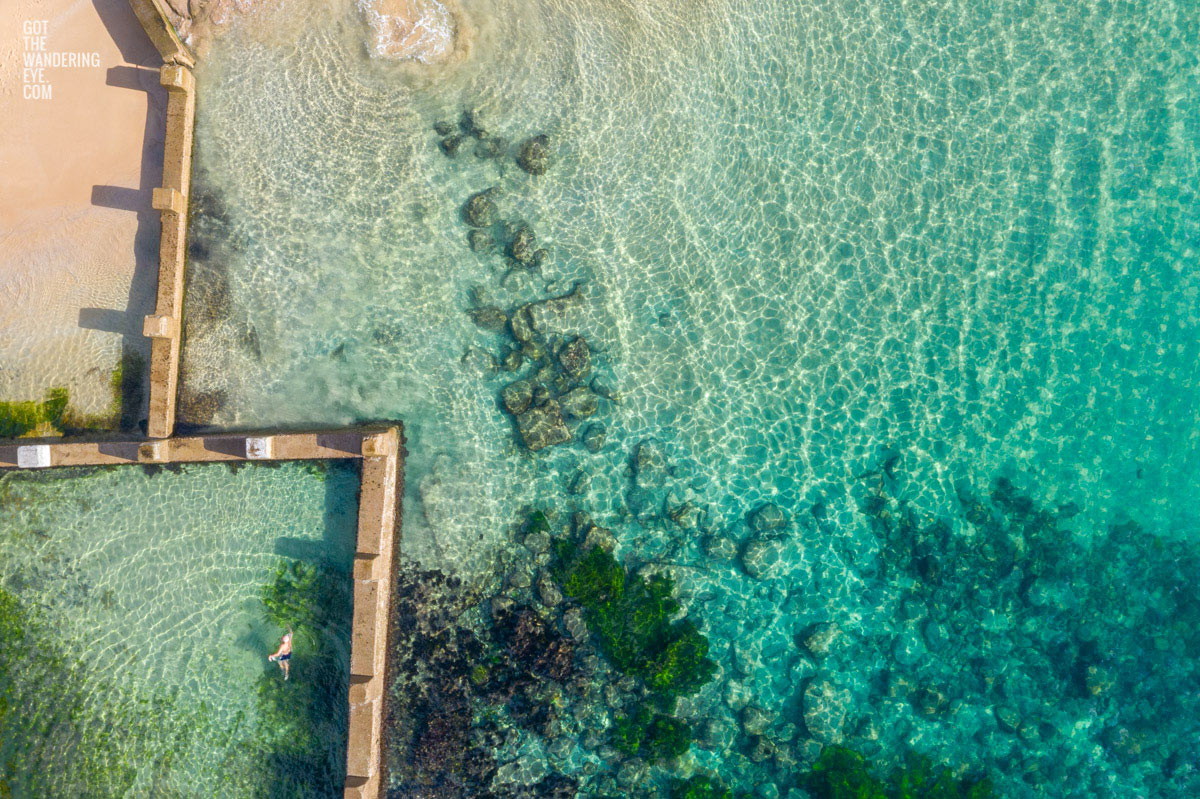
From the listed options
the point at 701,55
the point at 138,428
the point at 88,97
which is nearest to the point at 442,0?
the point at 701,55

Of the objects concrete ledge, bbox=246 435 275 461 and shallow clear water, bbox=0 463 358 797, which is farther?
shallow clear water, bbox=0 463 358 797

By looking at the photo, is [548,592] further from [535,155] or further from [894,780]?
[535,155]

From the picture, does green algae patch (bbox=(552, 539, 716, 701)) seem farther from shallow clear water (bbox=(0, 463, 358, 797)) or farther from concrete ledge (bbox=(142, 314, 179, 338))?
concrete ledge (bbox=(142, 314, 179, 338))

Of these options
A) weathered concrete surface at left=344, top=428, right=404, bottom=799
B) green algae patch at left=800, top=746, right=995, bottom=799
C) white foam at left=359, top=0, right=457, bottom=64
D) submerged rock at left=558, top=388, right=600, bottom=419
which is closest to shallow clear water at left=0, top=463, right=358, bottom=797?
weathered concrete surface at left=344, top=428, right=404, bottom=799

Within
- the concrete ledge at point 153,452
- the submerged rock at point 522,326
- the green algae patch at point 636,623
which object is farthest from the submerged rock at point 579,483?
the concrete ledge at point 153,452

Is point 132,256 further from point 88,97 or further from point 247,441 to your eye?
point 247,441

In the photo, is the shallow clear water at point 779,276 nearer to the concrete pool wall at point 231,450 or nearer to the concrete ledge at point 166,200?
the concrete pool wall at point 231,450

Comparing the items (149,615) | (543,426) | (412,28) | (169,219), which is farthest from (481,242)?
(149,615)
